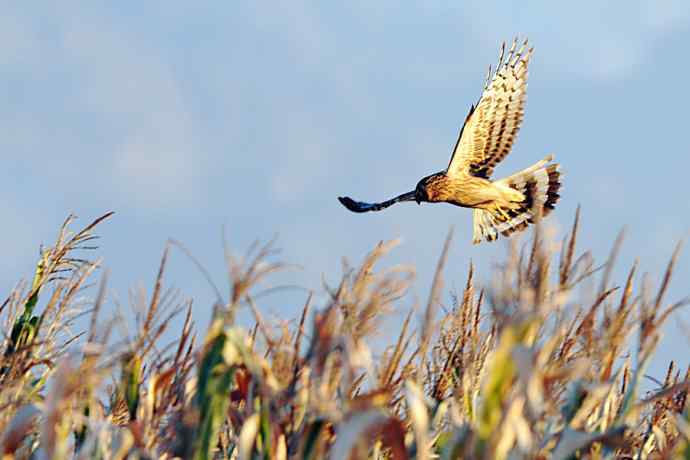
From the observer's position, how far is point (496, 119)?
573 inches

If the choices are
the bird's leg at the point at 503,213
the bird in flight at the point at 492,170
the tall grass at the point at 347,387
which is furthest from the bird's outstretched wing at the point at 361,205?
the tall grass at the point at 347,387

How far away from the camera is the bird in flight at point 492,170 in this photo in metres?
14.4

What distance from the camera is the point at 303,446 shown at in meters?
3.04

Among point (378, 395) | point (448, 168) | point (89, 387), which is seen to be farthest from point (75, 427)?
point (448, 168)

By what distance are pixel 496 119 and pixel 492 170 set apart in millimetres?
738

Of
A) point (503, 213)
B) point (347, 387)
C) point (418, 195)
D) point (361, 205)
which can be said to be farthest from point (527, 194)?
point (347, 387)

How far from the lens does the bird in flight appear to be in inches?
566

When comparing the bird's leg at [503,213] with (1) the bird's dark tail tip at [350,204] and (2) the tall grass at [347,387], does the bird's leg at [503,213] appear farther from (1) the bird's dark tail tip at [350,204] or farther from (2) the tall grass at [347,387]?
(2) the tall grass at [347,387]

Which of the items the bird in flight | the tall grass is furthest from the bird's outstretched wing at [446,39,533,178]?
the tall grass

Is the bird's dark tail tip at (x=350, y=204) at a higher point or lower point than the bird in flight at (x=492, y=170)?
lower

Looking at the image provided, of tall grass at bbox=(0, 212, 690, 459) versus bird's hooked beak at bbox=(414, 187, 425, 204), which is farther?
bird's hooked beak at bbox=(414, 187, 425, 204)

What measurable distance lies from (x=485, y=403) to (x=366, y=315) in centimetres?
63

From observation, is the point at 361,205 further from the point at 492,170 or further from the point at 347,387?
the point at 347,387

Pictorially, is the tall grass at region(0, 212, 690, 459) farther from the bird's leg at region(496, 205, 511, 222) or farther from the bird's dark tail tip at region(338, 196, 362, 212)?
the bird's leg at region(496, 205, 511, 222)
